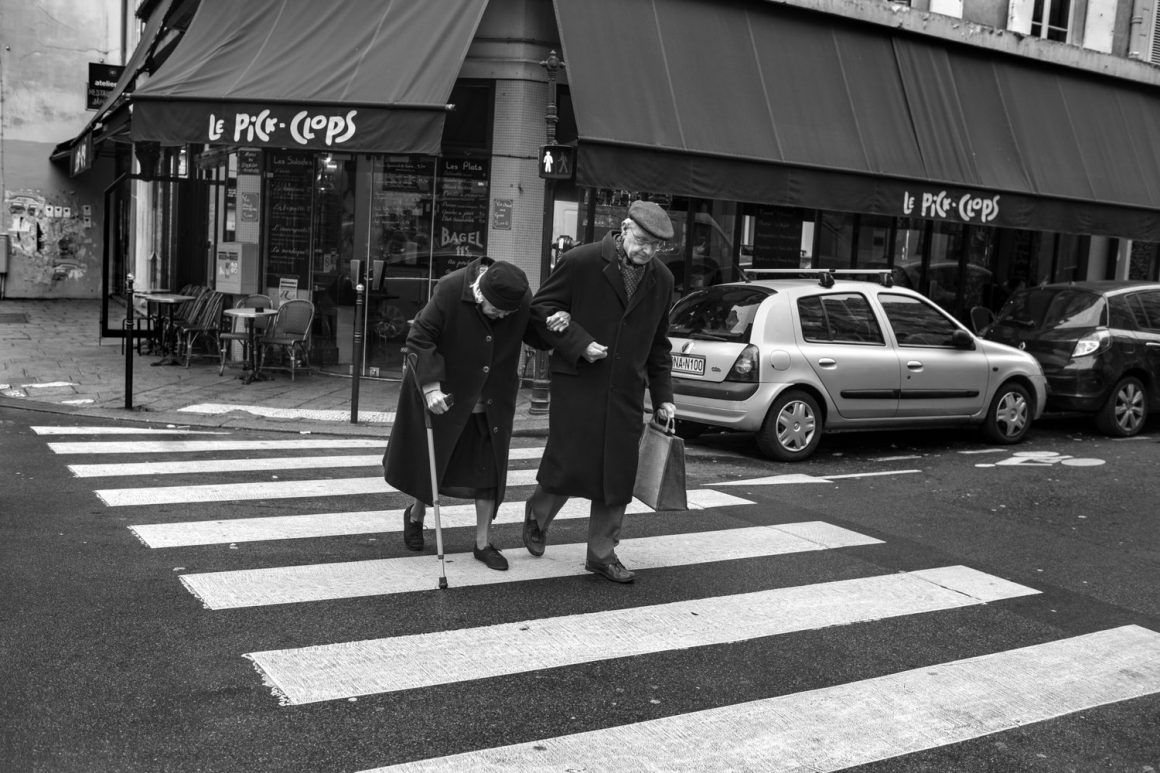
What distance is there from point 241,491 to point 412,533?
199 centimetres

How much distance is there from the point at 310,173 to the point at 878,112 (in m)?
7.70

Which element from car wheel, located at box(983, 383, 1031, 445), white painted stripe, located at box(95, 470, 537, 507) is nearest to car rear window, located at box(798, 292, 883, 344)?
car wheel, located at box(983, 383, 1031, 445)

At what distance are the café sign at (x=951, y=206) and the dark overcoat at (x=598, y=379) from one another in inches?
409

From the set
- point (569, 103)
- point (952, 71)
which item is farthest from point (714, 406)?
point (952, 71)

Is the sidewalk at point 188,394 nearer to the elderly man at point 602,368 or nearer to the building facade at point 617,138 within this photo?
the building facade at point 617,138

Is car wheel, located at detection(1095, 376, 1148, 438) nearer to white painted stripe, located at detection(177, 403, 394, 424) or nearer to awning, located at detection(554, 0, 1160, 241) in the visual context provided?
awning, located at detection(554, 0, 1160, 241)

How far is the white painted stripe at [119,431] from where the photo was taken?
10039 millimetres

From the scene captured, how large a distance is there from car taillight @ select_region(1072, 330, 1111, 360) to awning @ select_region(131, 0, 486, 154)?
A: 7.19 metres

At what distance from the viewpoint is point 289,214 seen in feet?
49.3

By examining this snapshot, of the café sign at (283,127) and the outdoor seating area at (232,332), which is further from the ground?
the café sign at (283,127)

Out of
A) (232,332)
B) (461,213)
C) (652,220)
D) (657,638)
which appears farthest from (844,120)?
(657,638)

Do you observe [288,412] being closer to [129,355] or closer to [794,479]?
[129,355]

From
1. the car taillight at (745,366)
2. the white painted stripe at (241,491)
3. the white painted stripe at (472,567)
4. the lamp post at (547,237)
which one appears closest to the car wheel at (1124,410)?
the car taillight at (745,366)

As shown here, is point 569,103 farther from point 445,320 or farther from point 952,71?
point 445,320
